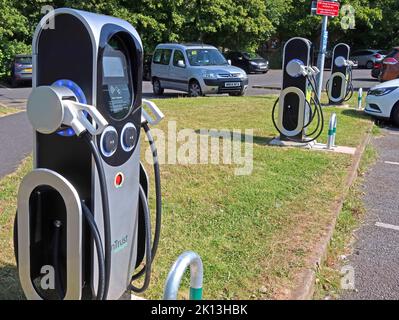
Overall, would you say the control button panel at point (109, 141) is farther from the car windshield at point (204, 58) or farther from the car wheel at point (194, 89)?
the car windshield at point (204, 58)

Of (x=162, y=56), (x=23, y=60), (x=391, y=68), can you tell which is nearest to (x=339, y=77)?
(x=391, y=68)

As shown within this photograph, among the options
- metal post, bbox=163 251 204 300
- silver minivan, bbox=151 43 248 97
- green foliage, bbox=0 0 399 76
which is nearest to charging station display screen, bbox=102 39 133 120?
metal post, bbox=163 251 204 300

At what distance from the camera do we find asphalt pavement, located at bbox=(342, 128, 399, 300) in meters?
3.63

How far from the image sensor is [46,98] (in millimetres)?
2264

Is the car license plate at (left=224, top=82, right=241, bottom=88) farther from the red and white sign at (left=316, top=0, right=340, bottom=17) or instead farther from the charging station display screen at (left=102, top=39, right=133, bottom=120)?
the charging station display screen at (left=102, top=39, right=133, bottom=120)

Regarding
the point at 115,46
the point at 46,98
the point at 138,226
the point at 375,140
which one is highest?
the point at 115,46

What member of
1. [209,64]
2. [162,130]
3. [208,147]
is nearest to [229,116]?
[162,130]

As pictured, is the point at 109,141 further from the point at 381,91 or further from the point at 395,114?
the point at 381,91

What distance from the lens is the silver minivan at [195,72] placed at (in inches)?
583

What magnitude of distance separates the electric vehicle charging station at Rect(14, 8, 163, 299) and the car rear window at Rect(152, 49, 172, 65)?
45.9 ft

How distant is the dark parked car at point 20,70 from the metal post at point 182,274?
19799 millimetres

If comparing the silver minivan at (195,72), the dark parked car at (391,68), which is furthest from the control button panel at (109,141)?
the dark parked car at (391,68)

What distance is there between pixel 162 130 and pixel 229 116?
87.3 inches

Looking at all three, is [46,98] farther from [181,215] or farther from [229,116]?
[229,116]
